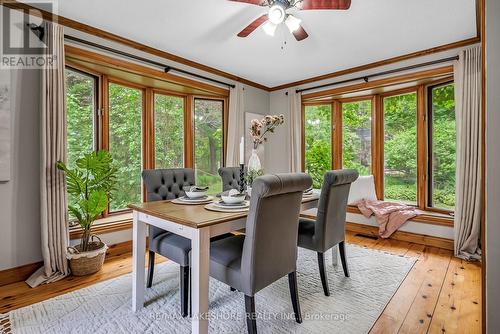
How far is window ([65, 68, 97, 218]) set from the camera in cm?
274

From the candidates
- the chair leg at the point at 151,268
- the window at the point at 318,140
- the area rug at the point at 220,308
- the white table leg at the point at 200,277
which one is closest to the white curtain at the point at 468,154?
the area rug at the point at 220,308

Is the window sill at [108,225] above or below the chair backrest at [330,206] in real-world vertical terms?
below

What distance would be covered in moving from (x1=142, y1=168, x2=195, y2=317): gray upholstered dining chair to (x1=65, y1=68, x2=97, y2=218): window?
1099mm

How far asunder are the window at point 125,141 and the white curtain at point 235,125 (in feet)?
4.12

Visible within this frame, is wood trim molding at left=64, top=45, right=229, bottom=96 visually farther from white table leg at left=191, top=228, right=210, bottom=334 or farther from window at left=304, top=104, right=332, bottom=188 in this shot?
white table leg at left=191, top=228, right=210, bottom=334

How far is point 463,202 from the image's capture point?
2789 millimetres

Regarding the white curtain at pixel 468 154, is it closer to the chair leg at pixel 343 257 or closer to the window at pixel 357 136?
the window at pixel 357 136

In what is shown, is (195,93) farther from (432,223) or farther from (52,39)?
(432,223)

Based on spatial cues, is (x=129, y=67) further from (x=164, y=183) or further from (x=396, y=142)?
(x=396, y=142)

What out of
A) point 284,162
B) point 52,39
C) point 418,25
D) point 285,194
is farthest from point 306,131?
point 52,39

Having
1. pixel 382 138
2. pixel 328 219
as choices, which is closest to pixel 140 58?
pixel 328 219

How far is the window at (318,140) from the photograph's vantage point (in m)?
4.35

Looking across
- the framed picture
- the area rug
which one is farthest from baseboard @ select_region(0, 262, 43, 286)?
the framed picture

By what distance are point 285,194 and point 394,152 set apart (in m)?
2.97
